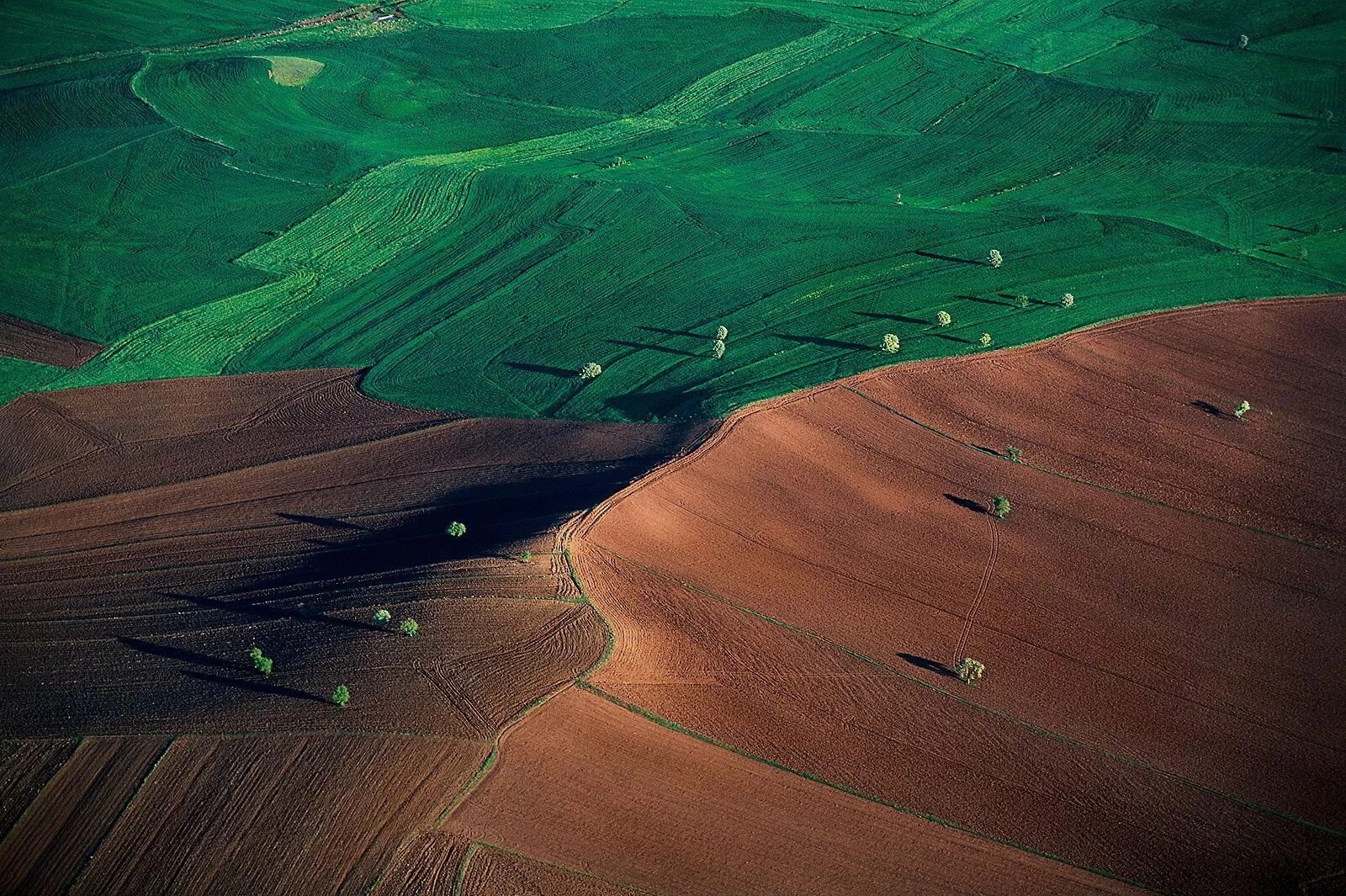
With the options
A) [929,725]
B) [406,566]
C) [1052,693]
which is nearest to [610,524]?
[406,566]

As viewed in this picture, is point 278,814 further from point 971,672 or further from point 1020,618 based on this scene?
point 1020,618

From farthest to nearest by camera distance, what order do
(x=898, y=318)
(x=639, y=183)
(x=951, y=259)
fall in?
1. (x=639, y=183)
2. (x=951, y=259)
3. (x=898, y=318)

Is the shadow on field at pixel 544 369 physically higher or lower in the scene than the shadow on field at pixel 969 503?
higher

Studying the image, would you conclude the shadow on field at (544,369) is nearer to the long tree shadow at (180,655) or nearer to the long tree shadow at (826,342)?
the long tree shadow at (826,342)

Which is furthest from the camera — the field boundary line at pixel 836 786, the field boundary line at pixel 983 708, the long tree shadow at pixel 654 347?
the long tree shadow at pixel 654 347

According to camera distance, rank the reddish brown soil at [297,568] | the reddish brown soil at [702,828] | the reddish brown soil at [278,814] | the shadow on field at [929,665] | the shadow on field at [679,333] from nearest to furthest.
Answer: the reddish brown soil at [278,814], the reddish brown soil at [702,828], the reddish brown soil at [297,568], the shadow on field at [929,665], the shadow on field at [679,333]

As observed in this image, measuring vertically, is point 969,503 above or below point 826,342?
below

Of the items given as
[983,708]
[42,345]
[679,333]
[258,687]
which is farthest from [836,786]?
[42,345]

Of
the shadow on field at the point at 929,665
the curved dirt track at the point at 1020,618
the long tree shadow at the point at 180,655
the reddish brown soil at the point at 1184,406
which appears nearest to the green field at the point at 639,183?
the reddish brown soil at the point at 1184,406

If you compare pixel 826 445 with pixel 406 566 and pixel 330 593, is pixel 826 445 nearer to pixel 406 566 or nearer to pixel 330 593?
pixel 406 566
